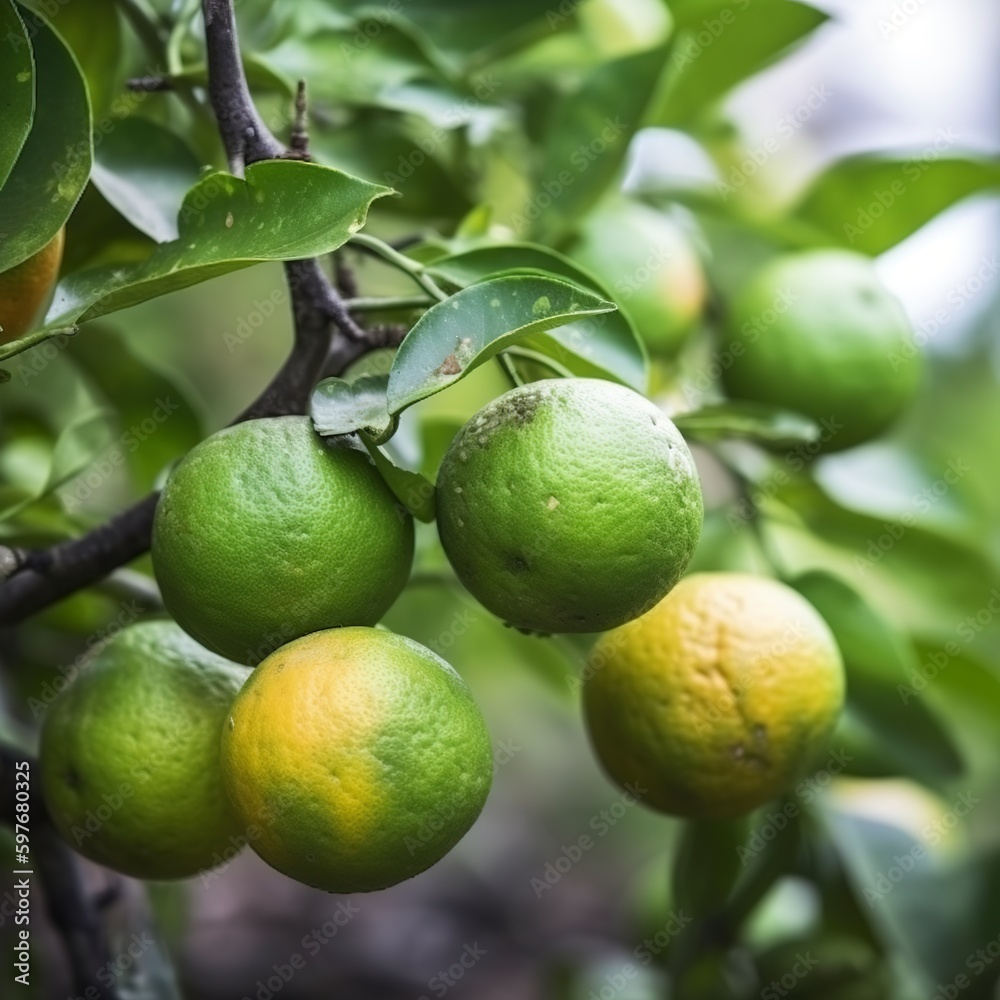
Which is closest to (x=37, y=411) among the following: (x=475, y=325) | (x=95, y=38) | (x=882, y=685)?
(x=95, y=38)

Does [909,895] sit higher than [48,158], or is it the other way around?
[48,158]

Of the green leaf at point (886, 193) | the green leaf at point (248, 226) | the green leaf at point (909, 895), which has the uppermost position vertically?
the green leaf at point (248, 226)

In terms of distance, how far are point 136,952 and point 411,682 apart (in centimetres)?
63

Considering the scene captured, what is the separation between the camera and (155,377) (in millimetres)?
1080

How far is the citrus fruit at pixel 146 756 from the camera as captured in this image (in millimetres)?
746

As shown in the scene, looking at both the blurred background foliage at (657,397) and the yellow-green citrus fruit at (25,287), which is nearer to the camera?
the yellow-green citrus fruit at (25,287)

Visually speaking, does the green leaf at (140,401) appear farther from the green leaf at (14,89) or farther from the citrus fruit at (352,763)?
the citrus fruit at (352,763)

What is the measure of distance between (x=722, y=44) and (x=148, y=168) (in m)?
0.59

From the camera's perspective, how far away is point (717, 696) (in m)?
0.85

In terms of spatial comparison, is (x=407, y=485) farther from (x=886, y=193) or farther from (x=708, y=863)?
(x=886, y=193)

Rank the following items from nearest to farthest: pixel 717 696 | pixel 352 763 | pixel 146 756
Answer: pixel 352 763
pixel 146 756
pixel 717 696

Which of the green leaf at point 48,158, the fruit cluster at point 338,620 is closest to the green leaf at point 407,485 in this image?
the fruit cluster at point 338,620

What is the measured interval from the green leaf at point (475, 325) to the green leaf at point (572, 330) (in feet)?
0.32

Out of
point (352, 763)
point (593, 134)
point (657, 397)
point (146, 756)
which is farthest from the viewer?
point (657, 397)
